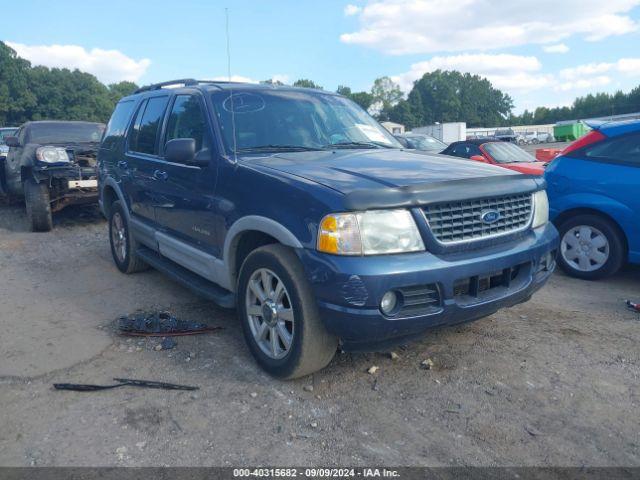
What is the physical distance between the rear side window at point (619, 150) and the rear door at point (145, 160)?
14.1 feet

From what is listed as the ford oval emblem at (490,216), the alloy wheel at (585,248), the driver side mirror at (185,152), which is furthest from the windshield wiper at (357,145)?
the alloy wheel at (585,248)

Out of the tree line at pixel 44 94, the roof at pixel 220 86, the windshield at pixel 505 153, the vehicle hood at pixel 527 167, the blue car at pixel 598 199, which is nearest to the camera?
the roof at pixel 220 86

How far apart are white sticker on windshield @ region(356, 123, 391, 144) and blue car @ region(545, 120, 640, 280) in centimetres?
228

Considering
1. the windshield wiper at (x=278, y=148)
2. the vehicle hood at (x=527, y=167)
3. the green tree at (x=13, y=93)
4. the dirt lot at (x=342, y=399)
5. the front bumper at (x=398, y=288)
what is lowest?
the dirt lot at (x=342, y=399)

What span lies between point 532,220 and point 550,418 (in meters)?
1.30

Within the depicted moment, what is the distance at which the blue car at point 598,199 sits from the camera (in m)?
5.05

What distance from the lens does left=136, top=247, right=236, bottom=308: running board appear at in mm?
3691

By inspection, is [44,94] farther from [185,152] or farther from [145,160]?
[185,152]

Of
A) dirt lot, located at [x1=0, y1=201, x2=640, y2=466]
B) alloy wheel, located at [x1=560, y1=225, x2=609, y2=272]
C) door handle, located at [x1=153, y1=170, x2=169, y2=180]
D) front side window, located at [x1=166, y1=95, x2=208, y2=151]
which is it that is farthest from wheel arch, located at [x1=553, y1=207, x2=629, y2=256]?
door handle, located at [x1=153, y1=170, x2=169, y2=180]

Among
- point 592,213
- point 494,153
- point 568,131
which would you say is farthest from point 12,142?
point 568,131

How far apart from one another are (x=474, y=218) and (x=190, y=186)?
2.13m

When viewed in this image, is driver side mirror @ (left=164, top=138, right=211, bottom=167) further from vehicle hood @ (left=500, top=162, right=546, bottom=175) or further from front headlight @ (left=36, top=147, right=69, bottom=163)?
vehicle hood @ (left=500, top=162, right=546, bottom=175)

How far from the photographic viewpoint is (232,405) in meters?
3.04

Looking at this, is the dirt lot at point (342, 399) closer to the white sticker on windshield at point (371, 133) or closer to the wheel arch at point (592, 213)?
the wheel arch at point (592, 213)
